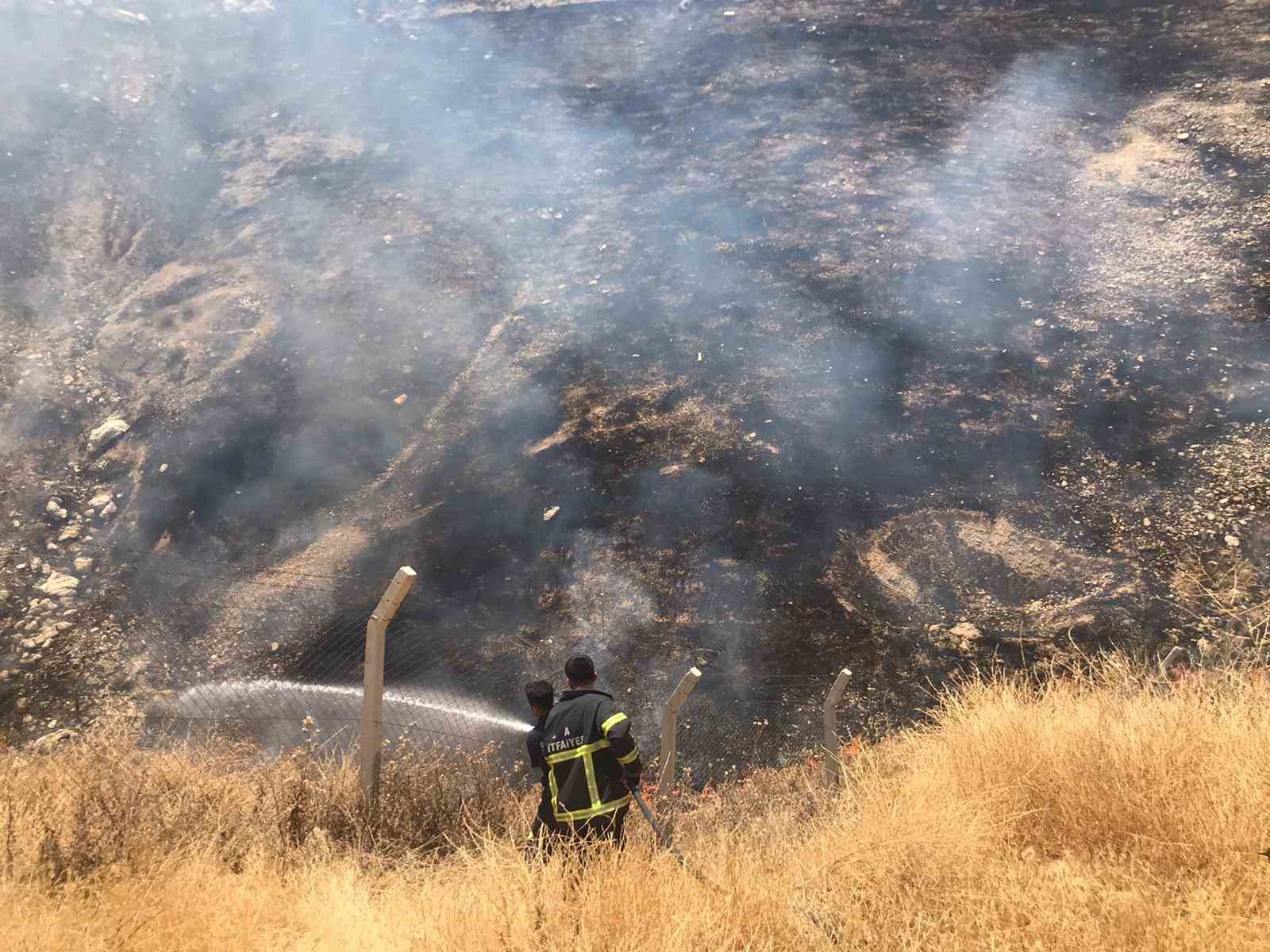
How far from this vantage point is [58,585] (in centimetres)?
948

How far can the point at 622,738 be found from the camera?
389 centimetres

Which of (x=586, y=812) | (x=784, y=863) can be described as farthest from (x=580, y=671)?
(x=784, y=863)

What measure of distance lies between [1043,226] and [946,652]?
672cm

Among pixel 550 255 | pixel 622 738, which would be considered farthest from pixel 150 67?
pixel 622 738

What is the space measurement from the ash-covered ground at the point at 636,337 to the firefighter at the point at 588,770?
424 centimetres

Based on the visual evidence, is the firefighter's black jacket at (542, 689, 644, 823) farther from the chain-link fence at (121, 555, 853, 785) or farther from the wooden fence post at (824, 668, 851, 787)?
the chain-link fence at (121, 555, 853, 785)

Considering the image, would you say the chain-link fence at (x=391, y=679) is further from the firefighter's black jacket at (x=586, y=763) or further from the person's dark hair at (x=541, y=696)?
the firefighter's black jacket at (x=586, y=763)

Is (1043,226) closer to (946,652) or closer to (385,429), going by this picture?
(946,652)

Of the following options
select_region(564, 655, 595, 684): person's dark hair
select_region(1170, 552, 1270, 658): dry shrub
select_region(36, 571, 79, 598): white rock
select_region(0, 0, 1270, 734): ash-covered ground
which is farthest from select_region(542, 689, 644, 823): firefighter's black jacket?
select_region(36, 571, 79, 598): white rock

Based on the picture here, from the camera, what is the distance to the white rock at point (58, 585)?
9391mm

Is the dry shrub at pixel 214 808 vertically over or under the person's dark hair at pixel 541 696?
under

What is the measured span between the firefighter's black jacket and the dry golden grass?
0.25 m

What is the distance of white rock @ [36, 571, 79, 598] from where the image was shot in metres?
9.39

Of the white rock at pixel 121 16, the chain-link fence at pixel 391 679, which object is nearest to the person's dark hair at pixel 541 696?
the chain-link fence at pixel 391 679
